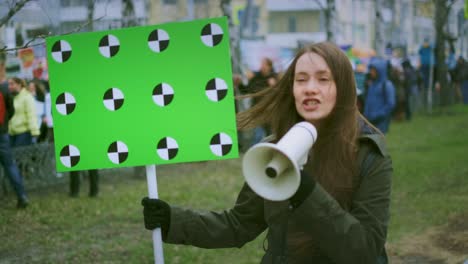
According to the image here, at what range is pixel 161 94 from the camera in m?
3.23

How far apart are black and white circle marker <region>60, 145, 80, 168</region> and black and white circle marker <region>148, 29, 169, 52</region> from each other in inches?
21.3

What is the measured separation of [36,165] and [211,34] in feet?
31.6

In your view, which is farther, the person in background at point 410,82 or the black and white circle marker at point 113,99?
the person in background at point 410,82

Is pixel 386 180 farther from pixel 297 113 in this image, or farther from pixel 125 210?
pixel 125 210

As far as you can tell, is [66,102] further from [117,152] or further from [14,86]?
[14,86]

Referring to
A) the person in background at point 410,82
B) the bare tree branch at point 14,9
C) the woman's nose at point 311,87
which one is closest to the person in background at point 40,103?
the bare tree branch at point 14,9

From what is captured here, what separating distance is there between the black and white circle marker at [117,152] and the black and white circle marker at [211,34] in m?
0.56

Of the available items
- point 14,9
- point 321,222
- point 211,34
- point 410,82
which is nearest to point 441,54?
point 410,82

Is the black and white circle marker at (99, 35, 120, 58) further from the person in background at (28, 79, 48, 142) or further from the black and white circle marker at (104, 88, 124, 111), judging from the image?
the person in background at (28, 79, 48, 142)

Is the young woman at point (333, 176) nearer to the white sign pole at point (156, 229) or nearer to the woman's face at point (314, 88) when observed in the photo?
the woman's face at point (314, 88)

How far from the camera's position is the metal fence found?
Result: 39.3 ft

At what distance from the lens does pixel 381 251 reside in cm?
276

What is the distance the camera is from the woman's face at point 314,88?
8.72 feet

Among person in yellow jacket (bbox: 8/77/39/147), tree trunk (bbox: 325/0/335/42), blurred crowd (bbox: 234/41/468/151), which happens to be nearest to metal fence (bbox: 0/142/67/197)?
person in yellow jacket (bbox: 8/77/39/147)
